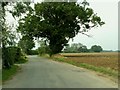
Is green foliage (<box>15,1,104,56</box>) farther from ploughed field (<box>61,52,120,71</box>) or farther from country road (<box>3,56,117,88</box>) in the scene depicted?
country road (<box>3,56,117,88</box>)

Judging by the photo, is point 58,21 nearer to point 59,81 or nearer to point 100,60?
point 100,60

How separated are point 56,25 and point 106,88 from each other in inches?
2269

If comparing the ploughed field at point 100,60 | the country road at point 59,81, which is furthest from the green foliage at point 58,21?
the country road at point 59,81

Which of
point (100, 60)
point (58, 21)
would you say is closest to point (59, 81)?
point (100, 60)

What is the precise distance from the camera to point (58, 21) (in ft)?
244

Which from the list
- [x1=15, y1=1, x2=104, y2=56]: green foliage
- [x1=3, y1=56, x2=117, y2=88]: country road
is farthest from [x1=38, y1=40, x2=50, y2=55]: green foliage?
[x1=3, y1=56, x2=117, y2=88]: country road

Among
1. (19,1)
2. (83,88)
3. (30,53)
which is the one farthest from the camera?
(30,53)

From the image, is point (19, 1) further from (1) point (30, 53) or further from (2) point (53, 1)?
(1) point (30, 53)

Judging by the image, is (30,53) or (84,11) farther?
(30,53)

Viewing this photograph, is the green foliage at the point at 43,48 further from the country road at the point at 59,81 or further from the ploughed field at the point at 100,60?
the country road at the point at 59,81

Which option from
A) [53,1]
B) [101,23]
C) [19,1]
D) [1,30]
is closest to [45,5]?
[53,1]

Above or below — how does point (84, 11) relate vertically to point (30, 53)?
above

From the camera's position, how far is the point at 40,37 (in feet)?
251

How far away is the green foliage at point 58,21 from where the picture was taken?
72062mm
